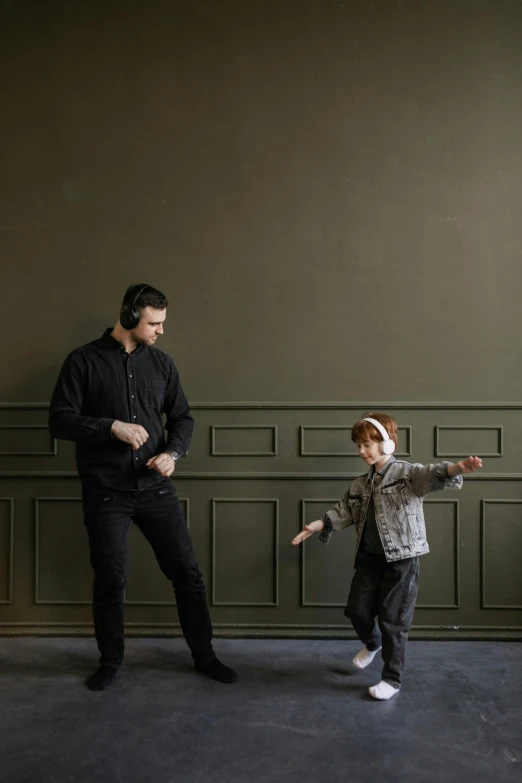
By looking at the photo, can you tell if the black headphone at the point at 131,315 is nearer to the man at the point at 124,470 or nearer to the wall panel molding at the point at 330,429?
the man at the point at 124,470

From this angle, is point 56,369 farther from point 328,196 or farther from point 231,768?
point 231,768

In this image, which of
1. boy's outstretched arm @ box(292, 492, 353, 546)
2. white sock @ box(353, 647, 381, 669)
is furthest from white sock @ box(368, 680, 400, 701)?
boy's outstretched arm @ box(292, 492, 353, 546)

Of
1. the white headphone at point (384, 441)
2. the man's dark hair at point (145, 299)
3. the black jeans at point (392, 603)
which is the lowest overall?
the black jeans at point (392, 603)

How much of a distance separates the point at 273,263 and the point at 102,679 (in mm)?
2362

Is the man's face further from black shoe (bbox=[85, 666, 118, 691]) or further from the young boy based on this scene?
black shoe (bbox=[85, 666, 118, 691])

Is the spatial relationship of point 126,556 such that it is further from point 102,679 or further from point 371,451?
point 371,451

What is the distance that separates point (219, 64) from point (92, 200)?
1.08m

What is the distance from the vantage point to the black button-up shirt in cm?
283

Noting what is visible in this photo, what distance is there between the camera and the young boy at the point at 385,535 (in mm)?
2768

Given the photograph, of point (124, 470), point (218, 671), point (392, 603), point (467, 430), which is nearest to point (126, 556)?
point (124, 470)

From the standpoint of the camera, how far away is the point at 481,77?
3439 millimetres

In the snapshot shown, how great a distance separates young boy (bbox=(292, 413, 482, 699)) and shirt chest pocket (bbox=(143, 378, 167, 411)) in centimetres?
97

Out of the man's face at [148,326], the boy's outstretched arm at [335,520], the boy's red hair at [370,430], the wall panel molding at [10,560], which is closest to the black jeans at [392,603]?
the boy's outstretched arm at [335,520]

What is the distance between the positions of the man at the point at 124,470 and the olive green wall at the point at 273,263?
527mm
